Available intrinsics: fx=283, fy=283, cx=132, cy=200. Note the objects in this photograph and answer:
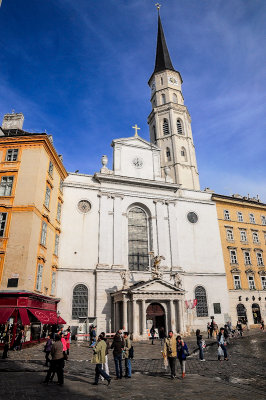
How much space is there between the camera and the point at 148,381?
9750 millimetres

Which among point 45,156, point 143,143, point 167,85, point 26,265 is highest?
point 167,85

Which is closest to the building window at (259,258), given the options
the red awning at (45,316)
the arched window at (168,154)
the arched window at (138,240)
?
the arched window at (138,240)

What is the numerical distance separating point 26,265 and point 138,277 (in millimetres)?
13487

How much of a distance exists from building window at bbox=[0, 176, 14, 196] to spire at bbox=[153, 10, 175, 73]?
40.1m

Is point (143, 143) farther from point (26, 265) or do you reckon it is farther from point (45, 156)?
point (26, 265)

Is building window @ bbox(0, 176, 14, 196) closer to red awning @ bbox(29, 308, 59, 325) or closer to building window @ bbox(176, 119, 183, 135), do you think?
red awning @ bbox(29, 308, 59, 325)

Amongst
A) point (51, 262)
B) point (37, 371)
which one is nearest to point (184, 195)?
point (51, 262)

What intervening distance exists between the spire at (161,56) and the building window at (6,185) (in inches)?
1579

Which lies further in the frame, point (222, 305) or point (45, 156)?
point (222, 305)

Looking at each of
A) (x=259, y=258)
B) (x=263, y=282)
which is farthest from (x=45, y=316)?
(x=259, y=258)

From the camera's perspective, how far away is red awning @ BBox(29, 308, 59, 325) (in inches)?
787

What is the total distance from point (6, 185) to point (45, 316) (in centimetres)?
1065

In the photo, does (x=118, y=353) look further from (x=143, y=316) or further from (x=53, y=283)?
(x=53, y=283)

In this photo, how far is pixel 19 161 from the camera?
76.7 ft
